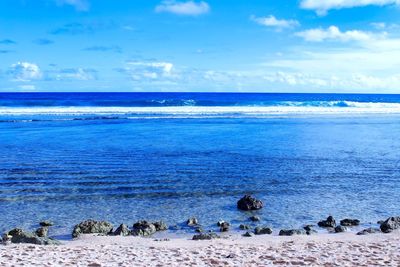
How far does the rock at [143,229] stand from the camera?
938 cm

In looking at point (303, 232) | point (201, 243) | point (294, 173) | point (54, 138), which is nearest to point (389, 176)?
point (294, 173)

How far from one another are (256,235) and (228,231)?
64cm

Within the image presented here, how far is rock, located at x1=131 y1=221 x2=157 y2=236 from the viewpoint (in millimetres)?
9375

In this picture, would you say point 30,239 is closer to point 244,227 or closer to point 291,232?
point 244,227

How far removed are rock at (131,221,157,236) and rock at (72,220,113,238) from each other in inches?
21.4

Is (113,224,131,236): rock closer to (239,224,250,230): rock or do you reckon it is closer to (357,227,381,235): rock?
(239,224,250,230): rock

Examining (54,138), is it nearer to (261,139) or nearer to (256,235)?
(261,139)

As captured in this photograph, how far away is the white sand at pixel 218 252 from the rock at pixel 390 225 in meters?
0.33

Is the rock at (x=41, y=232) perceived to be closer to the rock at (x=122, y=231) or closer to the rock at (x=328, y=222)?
the rock at (x=122, y=231)

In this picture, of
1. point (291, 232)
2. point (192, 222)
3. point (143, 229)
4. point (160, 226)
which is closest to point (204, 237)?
point (192, 222)

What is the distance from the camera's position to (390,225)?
969cm

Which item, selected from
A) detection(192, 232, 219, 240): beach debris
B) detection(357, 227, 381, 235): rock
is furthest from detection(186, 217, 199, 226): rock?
detection(357, 227, 381, 235): rock

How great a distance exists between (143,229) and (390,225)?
5.19 m

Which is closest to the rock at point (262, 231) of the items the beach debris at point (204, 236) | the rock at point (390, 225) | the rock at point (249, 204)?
the beach debris at point (204, 236)
